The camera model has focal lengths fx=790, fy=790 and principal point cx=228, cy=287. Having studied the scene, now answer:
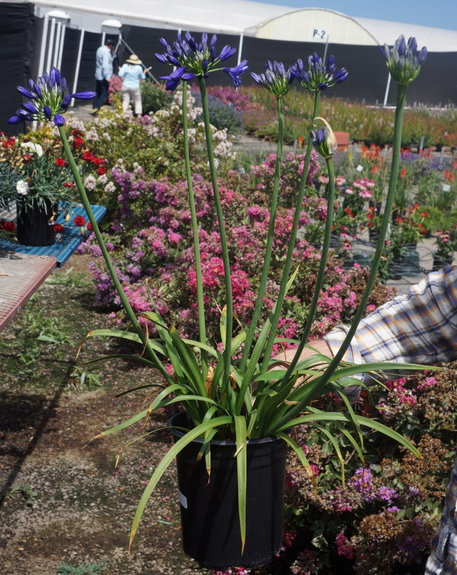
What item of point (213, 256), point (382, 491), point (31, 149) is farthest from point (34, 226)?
point (382, 491)

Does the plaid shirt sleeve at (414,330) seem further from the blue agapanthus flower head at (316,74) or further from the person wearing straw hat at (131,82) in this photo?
the person wearing straw hat at (131,82)

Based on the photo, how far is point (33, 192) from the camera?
4.18 m

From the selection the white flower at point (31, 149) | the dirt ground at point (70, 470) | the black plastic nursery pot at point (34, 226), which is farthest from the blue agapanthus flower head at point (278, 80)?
the white flower at point (31, 149)

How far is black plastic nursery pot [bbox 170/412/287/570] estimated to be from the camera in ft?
5.41

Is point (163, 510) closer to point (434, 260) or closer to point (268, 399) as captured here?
point (268, 399)

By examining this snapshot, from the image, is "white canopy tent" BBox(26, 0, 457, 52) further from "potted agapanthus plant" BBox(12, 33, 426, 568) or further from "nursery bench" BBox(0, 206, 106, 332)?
"potted agapanthus plant" BBox(12, 33, 426, 568)

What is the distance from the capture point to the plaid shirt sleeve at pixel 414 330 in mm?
1839

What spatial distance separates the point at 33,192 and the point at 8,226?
0.88 feet

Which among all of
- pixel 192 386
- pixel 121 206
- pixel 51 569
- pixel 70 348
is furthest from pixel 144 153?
pixel 192 386

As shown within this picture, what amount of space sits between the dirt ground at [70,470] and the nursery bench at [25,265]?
1.35 feet

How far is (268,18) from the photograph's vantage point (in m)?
34.3

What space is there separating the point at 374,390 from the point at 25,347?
8.72 feet

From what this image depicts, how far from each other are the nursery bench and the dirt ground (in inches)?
16.1

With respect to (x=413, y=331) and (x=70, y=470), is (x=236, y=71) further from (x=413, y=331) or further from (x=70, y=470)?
(x=70, y=470)
